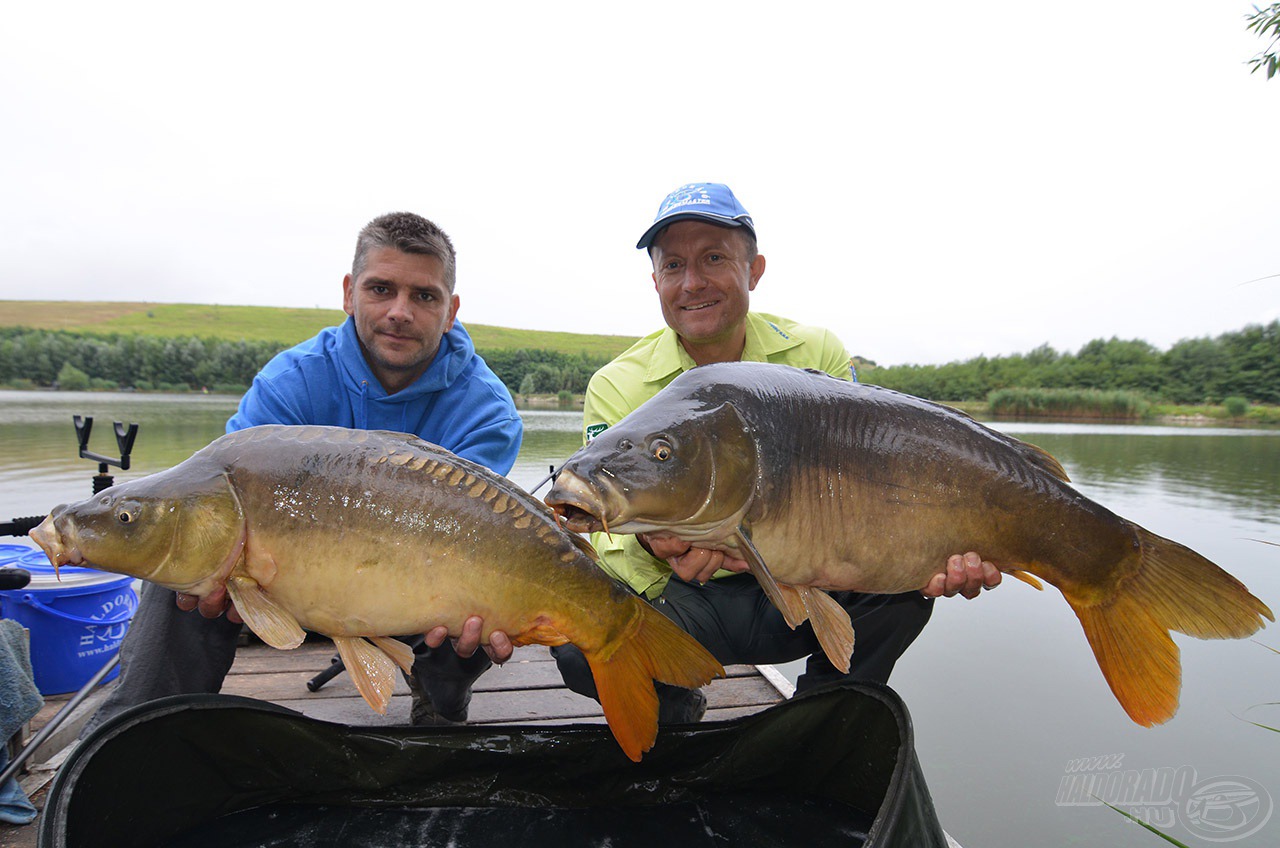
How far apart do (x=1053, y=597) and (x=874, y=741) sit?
566 centimetres

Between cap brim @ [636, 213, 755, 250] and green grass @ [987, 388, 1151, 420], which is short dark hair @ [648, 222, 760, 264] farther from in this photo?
green grass @ [987, 388, 1151, 420]

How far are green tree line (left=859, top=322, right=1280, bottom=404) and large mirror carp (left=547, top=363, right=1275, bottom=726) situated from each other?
26433 mm

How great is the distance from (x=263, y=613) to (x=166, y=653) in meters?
0.55

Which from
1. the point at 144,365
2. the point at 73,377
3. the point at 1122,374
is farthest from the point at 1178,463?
the point at 73,377

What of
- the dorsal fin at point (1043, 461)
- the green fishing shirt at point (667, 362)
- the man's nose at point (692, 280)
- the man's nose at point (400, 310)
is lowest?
the dorsal fin at point (1043, 461)

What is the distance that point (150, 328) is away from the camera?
4781 centimetres

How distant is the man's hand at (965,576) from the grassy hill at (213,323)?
140 ft

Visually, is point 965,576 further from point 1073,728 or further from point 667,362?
point 1073,728

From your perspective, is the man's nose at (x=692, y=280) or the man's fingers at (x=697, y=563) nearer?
the man's fingers at (x=697, y=563)

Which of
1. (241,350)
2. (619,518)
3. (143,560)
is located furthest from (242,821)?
(241,350)

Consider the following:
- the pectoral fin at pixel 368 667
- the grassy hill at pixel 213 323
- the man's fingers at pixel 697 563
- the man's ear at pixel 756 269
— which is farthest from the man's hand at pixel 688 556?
the grassy hill at pixel 213 323

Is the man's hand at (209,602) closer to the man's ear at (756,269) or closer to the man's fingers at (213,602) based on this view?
the man's fingers at (213,602)

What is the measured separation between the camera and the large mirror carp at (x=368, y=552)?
1.32m

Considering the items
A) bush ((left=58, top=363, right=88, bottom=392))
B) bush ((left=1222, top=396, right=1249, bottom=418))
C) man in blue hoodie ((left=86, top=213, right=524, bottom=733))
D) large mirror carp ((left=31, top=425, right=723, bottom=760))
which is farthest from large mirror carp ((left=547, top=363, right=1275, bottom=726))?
bush ((left=58, top=363, right=88, bottom=392))
